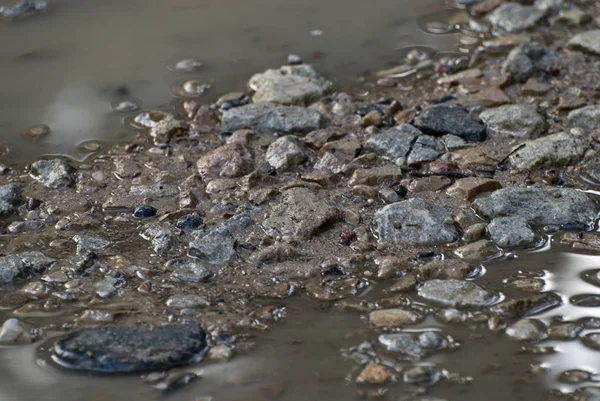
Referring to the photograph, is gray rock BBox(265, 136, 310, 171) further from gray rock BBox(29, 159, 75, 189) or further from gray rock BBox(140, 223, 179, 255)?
gray rock BBox(29, 159, 75, 189)

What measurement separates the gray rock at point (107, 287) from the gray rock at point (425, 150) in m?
1.54

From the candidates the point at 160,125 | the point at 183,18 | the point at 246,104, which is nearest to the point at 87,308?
the point at 160,125

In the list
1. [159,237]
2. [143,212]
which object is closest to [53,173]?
Answer: [143,212]

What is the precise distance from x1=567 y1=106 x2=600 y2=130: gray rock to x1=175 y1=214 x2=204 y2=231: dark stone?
2.01 m

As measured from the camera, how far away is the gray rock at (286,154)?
3822 millimetres

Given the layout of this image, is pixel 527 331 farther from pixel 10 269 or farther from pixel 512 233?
pixel 10 269

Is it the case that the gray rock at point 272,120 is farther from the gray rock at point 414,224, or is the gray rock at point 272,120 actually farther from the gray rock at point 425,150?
the gray rock at point 414,224

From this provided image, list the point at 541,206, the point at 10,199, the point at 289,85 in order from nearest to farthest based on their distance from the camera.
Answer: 1. the point at 541,206
2. the point at 10,199
3. the point at 289,85

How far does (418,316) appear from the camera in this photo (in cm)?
281

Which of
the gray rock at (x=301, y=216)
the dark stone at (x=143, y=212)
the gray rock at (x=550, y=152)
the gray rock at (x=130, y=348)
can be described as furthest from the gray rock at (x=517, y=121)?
the gray rock at (x=130, y=348)

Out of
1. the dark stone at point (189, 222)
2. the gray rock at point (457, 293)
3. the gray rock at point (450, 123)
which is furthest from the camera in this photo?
the gray rock at point (450, 123)

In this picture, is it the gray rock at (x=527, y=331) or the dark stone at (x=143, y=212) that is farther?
the dark stone at (x=143, y=212)

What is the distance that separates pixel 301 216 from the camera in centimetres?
339

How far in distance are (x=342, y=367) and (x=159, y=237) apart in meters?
1.06
